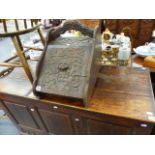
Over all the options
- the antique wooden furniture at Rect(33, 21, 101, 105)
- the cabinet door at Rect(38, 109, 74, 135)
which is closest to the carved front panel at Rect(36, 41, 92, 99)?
the antique wooden furniture at Rect(33, 21, 101, 105)

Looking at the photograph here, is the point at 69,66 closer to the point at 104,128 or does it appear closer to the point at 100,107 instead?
the point at 100,107

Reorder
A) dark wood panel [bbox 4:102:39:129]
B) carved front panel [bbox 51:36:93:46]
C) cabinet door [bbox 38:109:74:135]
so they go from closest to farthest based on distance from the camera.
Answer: carved front panel [bbox 51:36:93:46] < cabinet door [bbox 38:109:74:135] < dark wood panel [bbox 4:102:39:129]

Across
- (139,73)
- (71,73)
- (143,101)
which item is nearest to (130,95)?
(143,101)

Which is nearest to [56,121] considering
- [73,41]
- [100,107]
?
[100,107]

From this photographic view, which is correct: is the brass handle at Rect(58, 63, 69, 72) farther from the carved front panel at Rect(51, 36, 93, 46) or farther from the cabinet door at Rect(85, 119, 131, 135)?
the cabinet door at Rect(85, 119, 131, 135)

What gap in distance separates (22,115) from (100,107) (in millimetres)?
718

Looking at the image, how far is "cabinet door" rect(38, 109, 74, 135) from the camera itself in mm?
1106

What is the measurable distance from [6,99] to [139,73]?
100 centimetres

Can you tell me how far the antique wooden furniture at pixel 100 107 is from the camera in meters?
0.89

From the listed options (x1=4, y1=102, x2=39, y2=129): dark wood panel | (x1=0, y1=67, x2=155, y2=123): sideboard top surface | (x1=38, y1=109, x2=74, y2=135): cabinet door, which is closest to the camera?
(x1=0, y1=67, x2=155, y2=123): sideboard top surface

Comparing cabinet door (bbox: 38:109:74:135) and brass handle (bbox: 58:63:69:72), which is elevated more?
brass handle (bbox: 58:63:69:72)

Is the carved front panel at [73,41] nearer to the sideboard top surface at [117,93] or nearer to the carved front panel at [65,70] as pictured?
the carved front panel at [65,70]

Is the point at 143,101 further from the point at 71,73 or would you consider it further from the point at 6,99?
the point at 6,99

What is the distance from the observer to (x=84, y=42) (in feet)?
3.28
